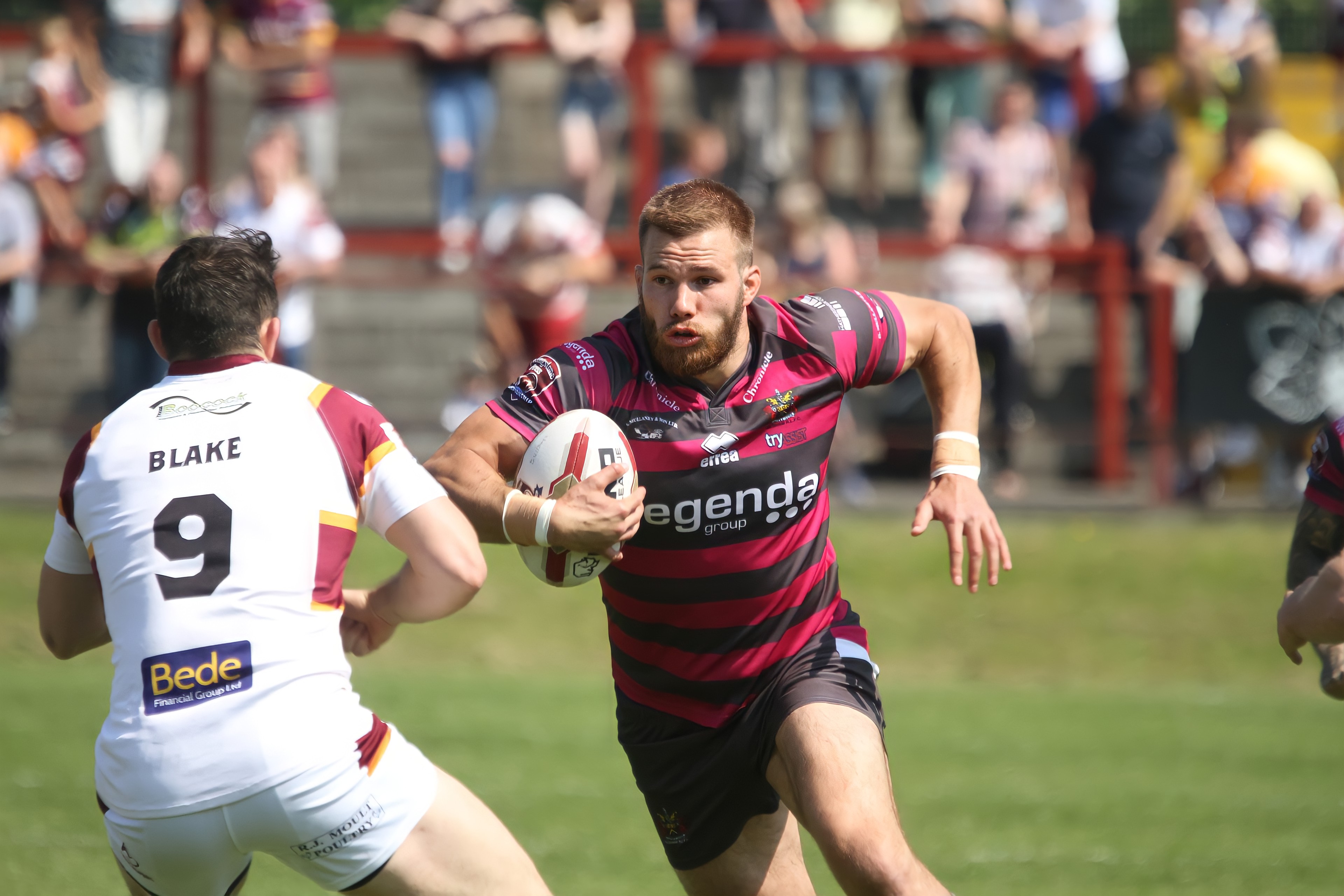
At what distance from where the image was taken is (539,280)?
12391mm

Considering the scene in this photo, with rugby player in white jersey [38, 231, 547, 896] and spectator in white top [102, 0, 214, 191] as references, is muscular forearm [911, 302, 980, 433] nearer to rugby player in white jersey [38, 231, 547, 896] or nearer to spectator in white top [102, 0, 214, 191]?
rugby player in white jersey [38, 231, 547, 896]

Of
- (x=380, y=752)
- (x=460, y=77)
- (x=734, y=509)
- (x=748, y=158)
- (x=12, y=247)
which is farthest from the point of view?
(x=748, y=158)

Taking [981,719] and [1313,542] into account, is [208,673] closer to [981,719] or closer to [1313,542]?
[1313,542]

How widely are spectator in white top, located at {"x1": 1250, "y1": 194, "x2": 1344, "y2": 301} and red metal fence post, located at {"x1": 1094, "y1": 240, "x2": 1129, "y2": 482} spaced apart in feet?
3.62

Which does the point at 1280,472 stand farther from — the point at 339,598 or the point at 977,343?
the point at 339,598

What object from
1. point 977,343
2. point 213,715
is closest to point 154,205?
point 977,343

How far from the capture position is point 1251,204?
503 inches

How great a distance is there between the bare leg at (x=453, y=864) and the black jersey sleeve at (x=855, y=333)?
1996 mm

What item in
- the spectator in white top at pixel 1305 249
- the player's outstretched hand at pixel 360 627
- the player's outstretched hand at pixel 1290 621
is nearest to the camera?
the player's outstretched hand at pixel 360 627

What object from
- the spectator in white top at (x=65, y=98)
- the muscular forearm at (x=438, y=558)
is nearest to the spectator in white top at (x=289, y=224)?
the spectator in white top at (x=65, y=98)

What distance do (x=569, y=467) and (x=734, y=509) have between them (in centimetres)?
63

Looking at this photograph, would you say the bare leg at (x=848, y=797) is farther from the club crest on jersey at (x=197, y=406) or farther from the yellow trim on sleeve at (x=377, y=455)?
the club crest on jersey at (x=197, y=406)

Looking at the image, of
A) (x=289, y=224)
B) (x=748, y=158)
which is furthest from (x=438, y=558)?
(x=748, y=158)

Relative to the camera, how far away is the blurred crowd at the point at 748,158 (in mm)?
12383
